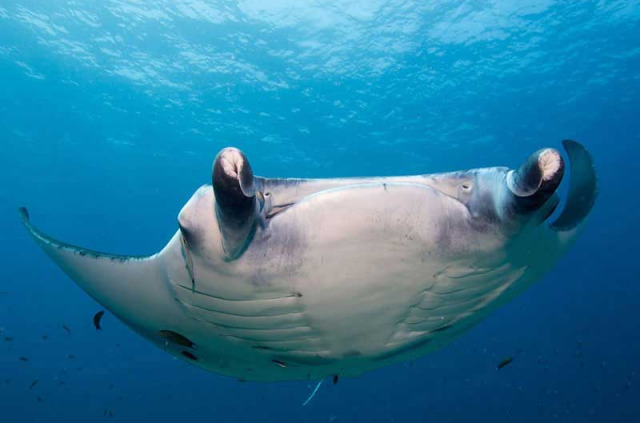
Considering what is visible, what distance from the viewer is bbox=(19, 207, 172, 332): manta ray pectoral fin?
2418 millimetres

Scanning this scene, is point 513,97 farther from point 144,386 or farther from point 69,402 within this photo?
point 69,402

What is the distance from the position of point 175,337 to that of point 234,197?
1.85 meters

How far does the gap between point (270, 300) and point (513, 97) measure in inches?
812

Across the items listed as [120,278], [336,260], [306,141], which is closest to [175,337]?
[120,278]

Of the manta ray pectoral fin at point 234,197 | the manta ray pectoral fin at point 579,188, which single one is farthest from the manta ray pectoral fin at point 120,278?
the manta ray pectoral fin at point 579,188

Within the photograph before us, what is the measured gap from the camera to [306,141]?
23.0 m

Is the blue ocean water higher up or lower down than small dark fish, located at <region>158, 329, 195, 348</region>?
higher up

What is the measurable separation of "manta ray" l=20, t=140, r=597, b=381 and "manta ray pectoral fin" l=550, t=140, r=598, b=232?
0.03 feet

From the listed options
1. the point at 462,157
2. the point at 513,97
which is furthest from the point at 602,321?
the point at 513,97

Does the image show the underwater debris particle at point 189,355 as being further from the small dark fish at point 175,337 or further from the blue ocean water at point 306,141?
the blue ocean water at point 306,141

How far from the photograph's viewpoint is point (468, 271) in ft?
7.15

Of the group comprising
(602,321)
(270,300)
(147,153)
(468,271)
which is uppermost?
(147,153)

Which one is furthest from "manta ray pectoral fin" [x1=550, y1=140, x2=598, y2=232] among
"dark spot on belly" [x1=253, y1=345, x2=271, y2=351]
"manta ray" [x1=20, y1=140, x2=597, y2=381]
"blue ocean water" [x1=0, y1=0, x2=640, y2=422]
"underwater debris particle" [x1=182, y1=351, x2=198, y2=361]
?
"blue ocean water" [x1=0, y1=0, x2=640, y2=422]

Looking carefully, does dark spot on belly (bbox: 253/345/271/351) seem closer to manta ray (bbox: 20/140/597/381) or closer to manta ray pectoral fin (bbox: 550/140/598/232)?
manta ray (bbox: 20/140/597/381)
